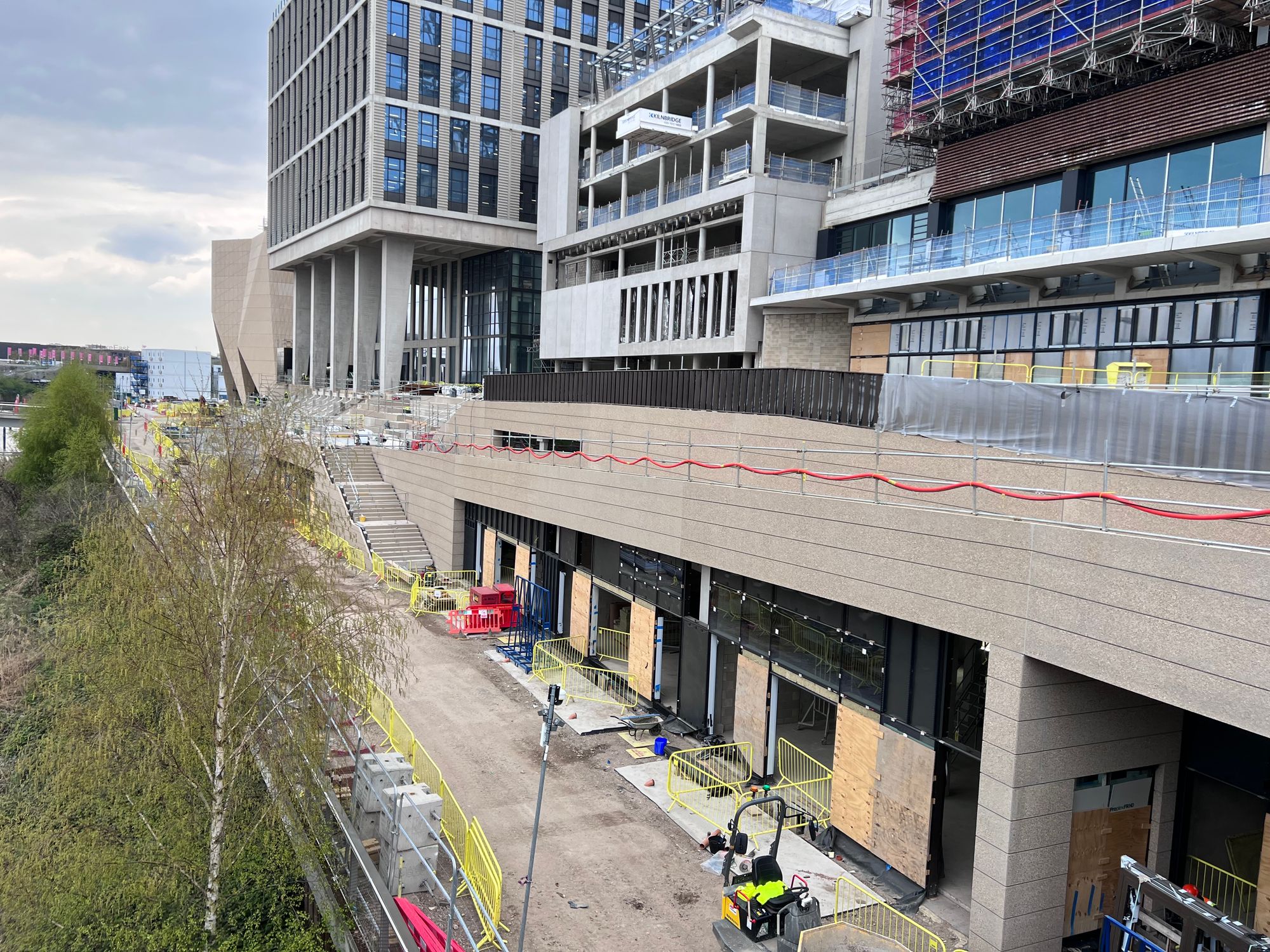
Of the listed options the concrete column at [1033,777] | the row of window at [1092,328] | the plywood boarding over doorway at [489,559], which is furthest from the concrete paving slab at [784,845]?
the row of window at [1092,328]

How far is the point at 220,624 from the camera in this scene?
36.9ft

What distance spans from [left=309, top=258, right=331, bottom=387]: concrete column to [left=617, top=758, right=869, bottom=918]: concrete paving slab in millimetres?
65093

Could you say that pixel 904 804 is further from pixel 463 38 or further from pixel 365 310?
pixel 365 310

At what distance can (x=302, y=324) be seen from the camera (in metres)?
82.4

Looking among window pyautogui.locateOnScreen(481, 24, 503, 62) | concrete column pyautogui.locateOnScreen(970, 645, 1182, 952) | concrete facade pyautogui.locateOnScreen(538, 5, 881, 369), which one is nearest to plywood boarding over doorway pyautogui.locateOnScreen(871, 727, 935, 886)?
concrete column pyautogui.locateOnScreen(970, 645, 1182, 952)

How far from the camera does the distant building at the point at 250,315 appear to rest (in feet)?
288

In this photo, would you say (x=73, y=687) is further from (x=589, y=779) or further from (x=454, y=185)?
(x=454, y=185)

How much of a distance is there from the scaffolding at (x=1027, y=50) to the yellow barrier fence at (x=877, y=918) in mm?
20738

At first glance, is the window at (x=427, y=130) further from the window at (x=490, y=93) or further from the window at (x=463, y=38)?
the window at (x=463, y=38)

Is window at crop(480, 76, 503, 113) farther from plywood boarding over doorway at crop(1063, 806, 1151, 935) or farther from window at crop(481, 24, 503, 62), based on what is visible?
plywood boarding over doorway at crop(1063, 806, 1151, 935)

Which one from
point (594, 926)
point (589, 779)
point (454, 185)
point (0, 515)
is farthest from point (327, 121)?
point (594, 926)

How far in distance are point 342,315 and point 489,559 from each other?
45.8m

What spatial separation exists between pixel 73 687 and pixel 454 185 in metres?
50.3

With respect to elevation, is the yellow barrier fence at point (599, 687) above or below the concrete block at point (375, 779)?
below
